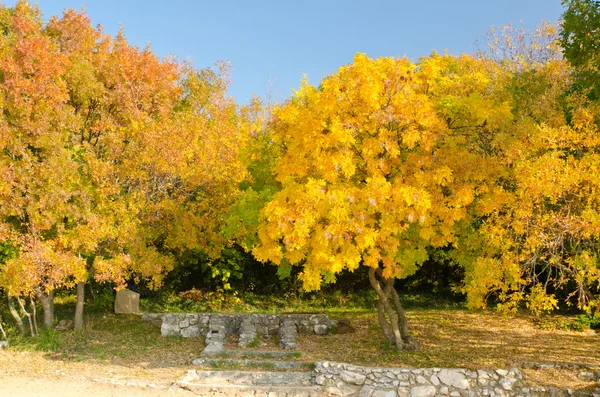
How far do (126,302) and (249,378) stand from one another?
10.6 meters

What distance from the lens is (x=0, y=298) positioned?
846 inches

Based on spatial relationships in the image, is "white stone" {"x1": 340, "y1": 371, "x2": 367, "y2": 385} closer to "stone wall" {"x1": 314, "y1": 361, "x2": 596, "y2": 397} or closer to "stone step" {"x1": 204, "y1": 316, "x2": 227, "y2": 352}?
"stone wall" {"x1": 314, "y1": 361, "x2": 596, "y2": 397}

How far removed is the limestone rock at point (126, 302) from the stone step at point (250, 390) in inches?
396

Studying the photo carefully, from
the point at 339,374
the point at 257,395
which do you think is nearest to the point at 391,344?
the point at 339,374

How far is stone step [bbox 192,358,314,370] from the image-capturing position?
13.7m

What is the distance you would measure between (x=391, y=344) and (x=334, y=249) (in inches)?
225

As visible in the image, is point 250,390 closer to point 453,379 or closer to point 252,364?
point 252,364

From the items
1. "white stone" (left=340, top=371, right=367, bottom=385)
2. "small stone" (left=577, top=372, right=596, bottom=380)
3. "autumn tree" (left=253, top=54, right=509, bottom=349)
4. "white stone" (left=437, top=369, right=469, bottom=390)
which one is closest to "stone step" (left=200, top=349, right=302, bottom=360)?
"white stone" (left=340, top=371, right=367, bottom=385)

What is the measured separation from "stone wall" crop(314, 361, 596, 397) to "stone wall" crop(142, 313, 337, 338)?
18.5 feet

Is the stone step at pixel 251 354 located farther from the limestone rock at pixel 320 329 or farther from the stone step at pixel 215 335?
the limestone rock at pixel 320 329

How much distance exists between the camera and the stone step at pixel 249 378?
12477 mm

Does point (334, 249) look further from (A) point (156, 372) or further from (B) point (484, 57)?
A: (B) point (484, 57)

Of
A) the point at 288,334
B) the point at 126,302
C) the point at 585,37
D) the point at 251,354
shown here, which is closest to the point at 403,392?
the point at 251,354

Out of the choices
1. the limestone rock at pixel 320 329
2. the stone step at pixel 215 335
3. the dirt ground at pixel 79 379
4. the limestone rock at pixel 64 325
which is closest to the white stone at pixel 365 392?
the dirt ground at pixel 79 379
